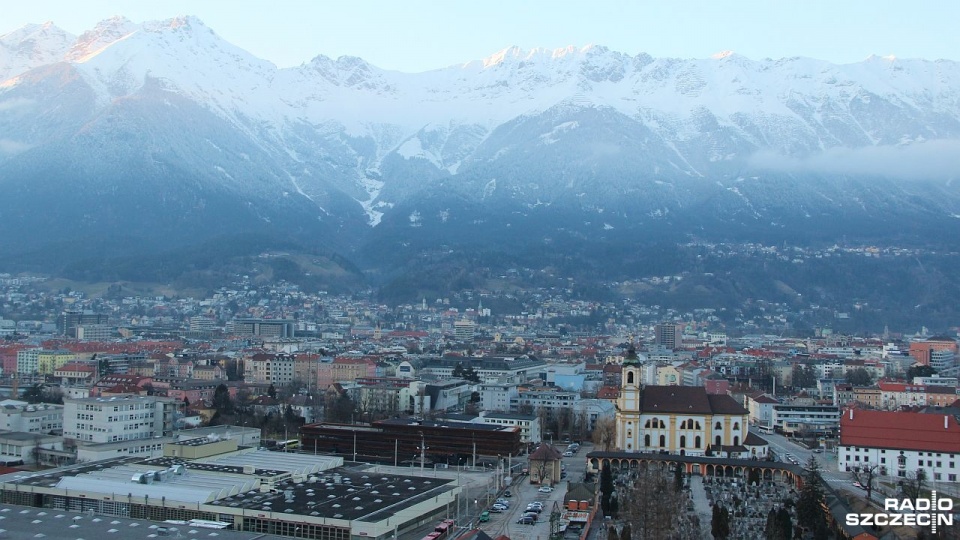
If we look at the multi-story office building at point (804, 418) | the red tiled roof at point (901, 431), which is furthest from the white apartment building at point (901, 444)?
the multi-story office building at point (804, 418)

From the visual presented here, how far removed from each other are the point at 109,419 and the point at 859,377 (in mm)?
44903

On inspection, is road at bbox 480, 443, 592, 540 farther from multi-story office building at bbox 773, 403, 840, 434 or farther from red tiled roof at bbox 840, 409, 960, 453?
multi-story office building at bbox 773, 403, 840, 434

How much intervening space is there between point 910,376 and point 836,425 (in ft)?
71.6

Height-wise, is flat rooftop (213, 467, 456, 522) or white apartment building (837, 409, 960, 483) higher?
white apartment building (837, 409, 960, 483)

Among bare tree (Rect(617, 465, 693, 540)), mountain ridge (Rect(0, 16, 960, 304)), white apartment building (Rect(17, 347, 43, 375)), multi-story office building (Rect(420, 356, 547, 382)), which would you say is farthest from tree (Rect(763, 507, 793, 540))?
mountain ridge (Rect(0, 16, 960, 304))

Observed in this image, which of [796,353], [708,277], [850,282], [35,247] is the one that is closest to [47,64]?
[35,247]

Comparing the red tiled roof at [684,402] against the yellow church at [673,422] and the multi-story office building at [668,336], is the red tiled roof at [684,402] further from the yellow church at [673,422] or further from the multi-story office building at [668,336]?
the multi-story office building at [668,336]

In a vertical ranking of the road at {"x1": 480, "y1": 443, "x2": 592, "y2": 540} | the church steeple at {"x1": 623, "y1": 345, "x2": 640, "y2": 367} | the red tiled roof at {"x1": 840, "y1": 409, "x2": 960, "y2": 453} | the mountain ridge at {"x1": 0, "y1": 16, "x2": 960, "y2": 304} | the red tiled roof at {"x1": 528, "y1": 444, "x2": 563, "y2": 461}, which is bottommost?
the road at {"x1": 480, "y1": 443, "x2": 592, "y2": 540}

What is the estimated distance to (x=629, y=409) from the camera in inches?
1715

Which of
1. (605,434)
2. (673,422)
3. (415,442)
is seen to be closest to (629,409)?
(673,422)

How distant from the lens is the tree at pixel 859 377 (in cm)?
6750

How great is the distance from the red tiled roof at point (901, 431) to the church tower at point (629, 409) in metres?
7.51

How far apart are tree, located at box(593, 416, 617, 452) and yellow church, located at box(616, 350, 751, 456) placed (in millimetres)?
1379

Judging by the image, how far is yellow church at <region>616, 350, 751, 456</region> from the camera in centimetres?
4334
